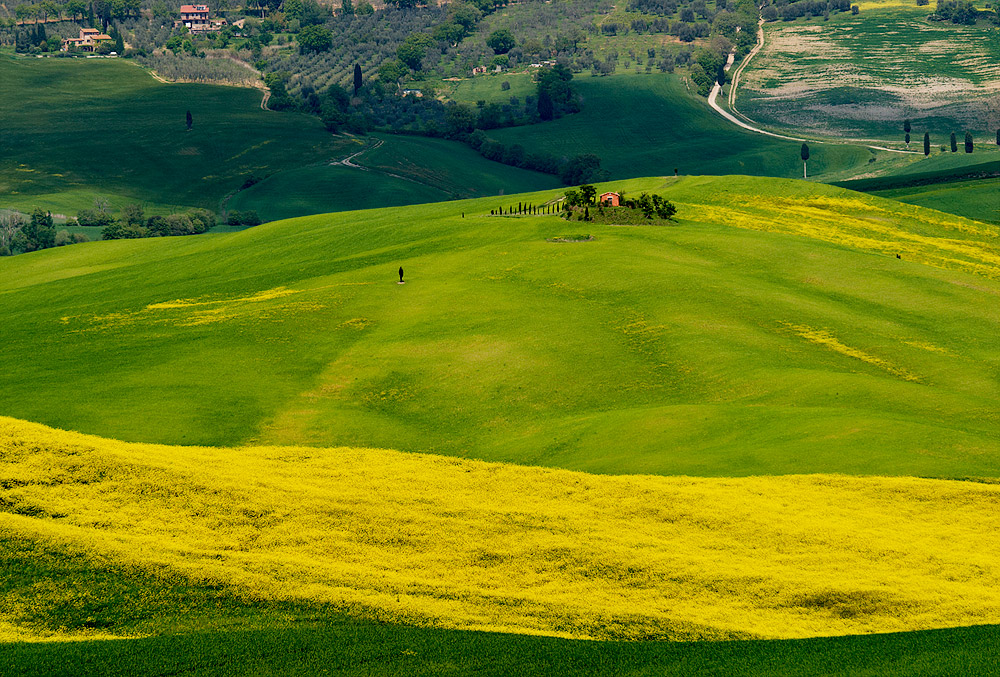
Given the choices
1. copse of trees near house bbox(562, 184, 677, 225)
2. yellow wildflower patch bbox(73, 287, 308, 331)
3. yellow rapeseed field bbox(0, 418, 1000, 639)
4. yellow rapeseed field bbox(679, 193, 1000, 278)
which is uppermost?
yellow rapeseed field bbox(0, 418, 1000, 639)

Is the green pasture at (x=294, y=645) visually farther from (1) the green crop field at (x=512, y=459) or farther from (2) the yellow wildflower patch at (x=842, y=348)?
(2) the yellow wildflower patch at (x=842, y=348)

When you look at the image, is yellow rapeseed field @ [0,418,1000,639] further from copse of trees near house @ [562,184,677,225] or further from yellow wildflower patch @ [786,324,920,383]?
copse of trees near house @ [562,184,677,225]

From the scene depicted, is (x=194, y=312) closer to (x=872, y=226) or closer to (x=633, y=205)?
(x=633, y=205)

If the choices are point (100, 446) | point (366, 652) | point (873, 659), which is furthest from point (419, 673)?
point (100, 446)

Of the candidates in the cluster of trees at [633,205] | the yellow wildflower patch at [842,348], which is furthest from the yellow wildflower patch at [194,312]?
the yellow wildflower patch at [842,348]

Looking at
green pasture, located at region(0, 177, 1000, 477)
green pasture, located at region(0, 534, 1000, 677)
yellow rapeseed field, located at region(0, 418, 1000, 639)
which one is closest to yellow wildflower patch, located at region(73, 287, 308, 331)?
green pasture, located at region(0, 177, 1000, 477)

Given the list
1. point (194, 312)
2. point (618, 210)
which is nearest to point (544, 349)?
point (194, 312)
